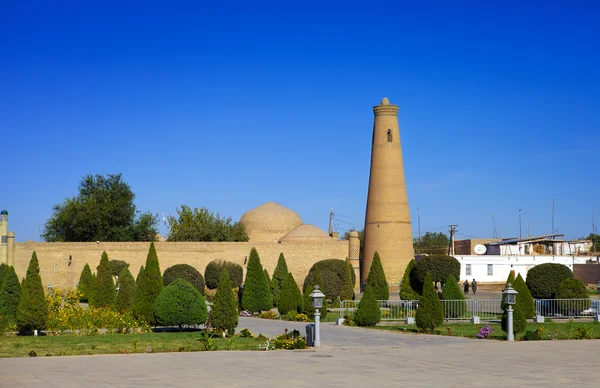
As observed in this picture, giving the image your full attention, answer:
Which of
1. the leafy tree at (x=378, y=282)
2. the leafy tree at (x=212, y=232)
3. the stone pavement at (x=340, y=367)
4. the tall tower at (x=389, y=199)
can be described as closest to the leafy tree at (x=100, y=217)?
the leafy tree at (x=212, y=232)

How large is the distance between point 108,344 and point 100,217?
33.0 meters

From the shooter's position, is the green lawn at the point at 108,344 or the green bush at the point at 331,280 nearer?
the green lawn at the point at 108,344

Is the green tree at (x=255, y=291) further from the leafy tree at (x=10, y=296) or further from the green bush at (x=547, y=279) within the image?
the green bush at (x=547, y=279)

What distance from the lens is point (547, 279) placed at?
2756 cm

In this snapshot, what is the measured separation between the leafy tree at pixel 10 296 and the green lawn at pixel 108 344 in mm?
2177

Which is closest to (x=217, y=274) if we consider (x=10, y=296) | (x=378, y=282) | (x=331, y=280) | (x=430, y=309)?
(x=331, y=280)

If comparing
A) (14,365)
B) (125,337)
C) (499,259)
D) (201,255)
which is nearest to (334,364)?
(14,365)

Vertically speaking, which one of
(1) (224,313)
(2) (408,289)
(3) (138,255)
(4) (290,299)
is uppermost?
(3) (138,255)

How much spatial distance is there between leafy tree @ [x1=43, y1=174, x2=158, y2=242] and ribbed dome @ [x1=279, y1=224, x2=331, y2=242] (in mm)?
9198

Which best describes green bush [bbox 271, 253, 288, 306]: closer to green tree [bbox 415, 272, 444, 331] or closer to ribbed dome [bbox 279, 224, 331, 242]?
green tree [bbox 415, 272, 444, 331]

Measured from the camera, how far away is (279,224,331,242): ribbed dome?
51312mm

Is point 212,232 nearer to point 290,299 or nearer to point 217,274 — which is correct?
A: point 217,274

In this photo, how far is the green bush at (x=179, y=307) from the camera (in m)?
20.0

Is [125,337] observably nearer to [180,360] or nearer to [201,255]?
[180,360]
